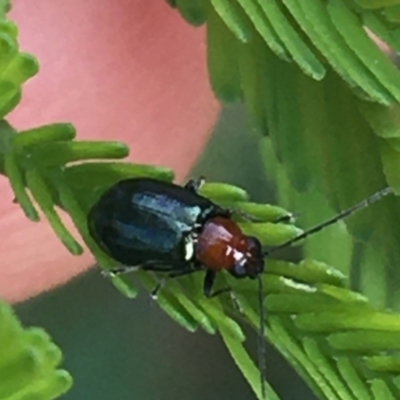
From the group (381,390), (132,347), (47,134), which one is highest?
(47,134)

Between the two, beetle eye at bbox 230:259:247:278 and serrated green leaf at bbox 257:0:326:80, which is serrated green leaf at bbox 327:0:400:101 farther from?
beetle eye at bbox 230:259:247:278

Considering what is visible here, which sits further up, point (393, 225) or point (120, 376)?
point (393, 225)

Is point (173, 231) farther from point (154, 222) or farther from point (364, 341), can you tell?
point (364, 341)

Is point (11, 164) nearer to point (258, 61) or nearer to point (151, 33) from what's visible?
point (258, 61)

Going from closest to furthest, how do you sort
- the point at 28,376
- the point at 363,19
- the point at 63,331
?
the point at 28,376, the point at 363,19, the point at 63,331

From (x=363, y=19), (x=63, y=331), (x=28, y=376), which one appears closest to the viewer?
(x=28, y=376)

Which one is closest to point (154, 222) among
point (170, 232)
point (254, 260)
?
point (170, 232)

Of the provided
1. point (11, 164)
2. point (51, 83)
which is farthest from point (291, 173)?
point (51, 83)

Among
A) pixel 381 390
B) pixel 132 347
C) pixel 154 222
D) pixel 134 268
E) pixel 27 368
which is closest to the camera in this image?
pixel 27 368
